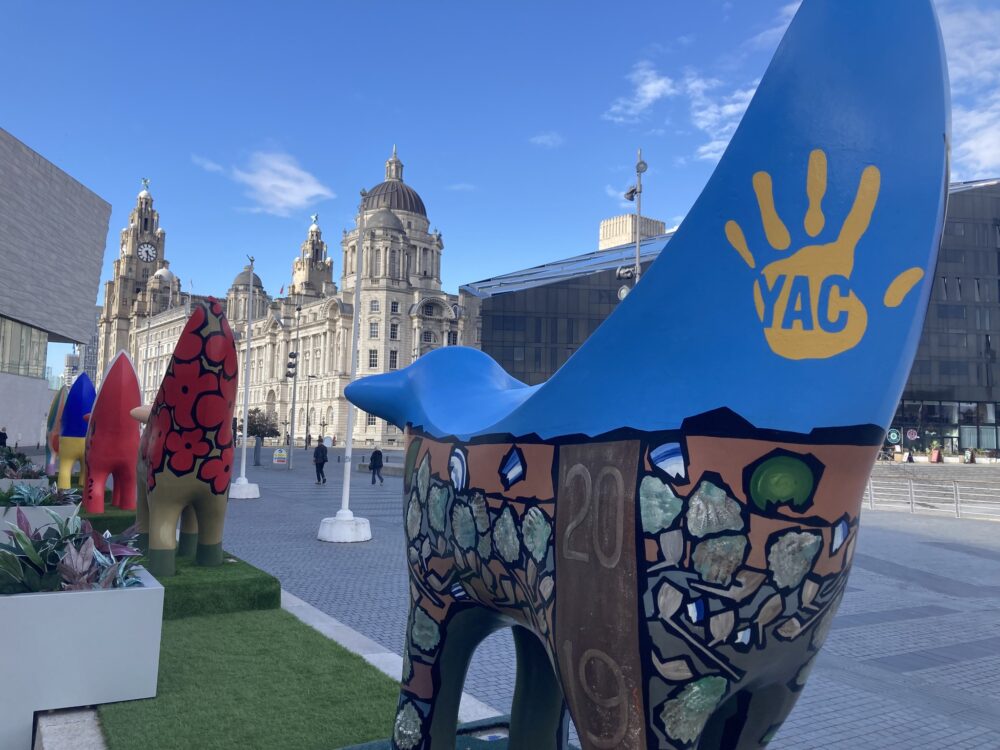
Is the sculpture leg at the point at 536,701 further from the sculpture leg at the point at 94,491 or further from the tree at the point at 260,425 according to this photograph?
the tree at the point at 260,425

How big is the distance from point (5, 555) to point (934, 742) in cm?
642

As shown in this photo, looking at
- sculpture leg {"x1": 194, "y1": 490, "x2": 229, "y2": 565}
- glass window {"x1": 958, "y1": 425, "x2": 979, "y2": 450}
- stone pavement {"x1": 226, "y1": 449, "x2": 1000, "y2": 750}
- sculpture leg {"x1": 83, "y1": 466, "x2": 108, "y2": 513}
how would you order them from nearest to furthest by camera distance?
stone pavement {"x1": 226, "y1": 449, "x2": 1000, "y2": 750} < sculpture leg {"x1": 194, "y1": 490, "x2": 229, "y2": 565} < sculpture leg {"x1": 83, "y1": 466, "x2": 108, "y2": 513} < glass window {"x1": 958, "y1": 425, "x2": 979, "y2": 450}

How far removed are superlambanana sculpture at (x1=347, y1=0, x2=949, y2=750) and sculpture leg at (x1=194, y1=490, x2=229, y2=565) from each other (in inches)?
245

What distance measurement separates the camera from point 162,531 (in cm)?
707

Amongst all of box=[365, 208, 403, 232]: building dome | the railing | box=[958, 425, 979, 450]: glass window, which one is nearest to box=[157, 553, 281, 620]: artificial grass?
the railing

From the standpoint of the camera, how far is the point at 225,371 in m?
7.24

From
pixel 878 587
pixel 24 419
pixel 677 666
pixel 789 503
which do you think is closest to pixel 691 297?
pixel 789 503

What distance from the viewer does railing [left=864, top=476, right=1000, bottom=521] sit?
19719 millimetres

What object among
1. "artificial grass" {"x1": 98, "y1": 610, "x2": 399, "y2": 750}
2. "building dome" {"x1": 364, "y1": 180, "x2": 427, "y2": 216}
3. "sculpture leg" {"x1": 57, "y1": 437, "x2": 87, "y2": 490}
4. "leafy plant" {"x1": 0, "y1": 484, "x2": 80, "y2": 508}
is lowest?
"artificial grass" {"x1": 98, "y1": 610, "x2": 399, "y2": 750}

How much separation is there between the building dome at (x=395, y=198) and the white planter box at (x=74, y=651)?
72.7m

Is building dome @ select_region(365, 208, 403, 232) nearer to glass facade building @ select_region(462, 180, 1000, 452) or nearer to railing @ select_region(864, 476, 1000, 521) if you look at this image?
glass facade building @ select_region(462, 180, 1000, 452)

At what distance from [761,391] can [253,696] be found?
14.6ft

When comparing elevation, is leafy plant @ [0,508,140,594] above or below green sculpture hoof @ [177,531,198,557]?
above

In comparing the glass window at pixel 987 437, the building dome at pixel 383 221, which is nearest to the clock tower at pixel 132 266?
the building dome at pixel 383 221
